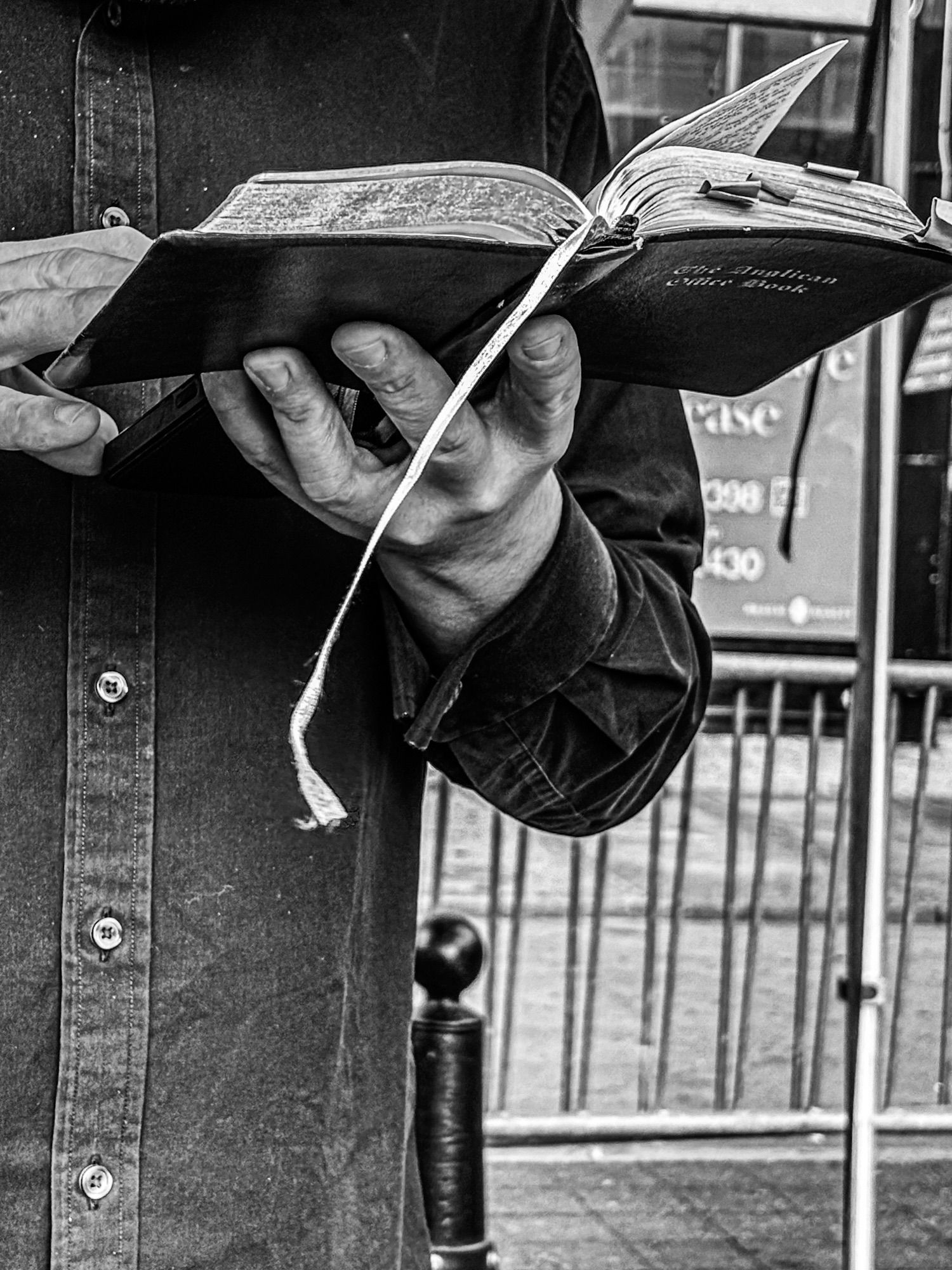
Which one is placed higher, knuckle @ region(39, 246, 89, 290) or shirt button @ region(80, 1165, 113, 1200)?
knuckle @ region(39, 246, 89, 290)

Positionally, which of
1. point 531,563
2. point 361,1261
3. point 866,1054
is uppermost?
point 531,563

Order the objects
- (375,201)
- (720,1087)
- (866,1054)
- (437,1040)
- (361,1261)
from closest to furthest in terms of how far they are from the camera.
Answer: (375,201) < (361,1261) < (437,1040) < (866,1054) < (720,1087)

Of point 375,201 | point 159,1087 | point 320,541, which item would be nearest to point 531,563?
point 320,541

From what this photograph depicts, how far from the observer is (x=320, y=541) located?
1.21m

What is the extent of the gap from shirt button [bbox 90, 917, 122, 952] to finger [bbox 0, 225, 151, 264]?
0.44 m

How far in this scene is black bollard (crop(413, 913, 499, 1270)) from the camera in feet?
7.95

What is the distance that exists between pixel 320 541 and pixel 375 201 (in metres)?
0.43

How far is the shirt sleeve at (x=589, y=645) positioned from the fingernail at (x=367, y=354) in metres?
0.26

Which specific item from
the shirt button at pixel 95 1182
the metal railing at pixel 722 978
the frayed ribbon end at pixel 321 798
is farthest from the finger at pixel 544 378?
the metal railing at pixel 722 978

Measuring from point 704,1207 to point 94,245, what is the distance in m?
3.95

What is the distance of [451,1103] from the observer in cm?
248

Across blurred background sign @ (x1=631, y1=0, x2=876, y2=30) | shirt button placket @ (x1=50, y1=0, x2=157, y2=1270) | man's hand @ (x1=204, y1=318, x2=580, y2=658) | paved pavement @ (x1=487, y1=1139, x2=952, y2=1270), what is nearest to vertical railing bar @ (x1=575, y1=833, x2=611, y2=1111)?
paved pavement @ (x1=487, y1=1139, x2=952, y2=1270)

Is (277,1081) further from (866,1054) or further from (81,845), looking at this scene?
(866,1054)

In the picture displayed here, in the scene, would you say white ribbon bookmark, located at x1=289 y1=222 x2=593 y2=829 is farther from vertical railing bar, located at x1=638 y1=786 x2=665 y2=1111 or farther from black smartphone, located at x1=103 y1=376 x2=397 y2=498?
vertical railing bar, located at x1=638 y1=786 x2=665 y2=1111
